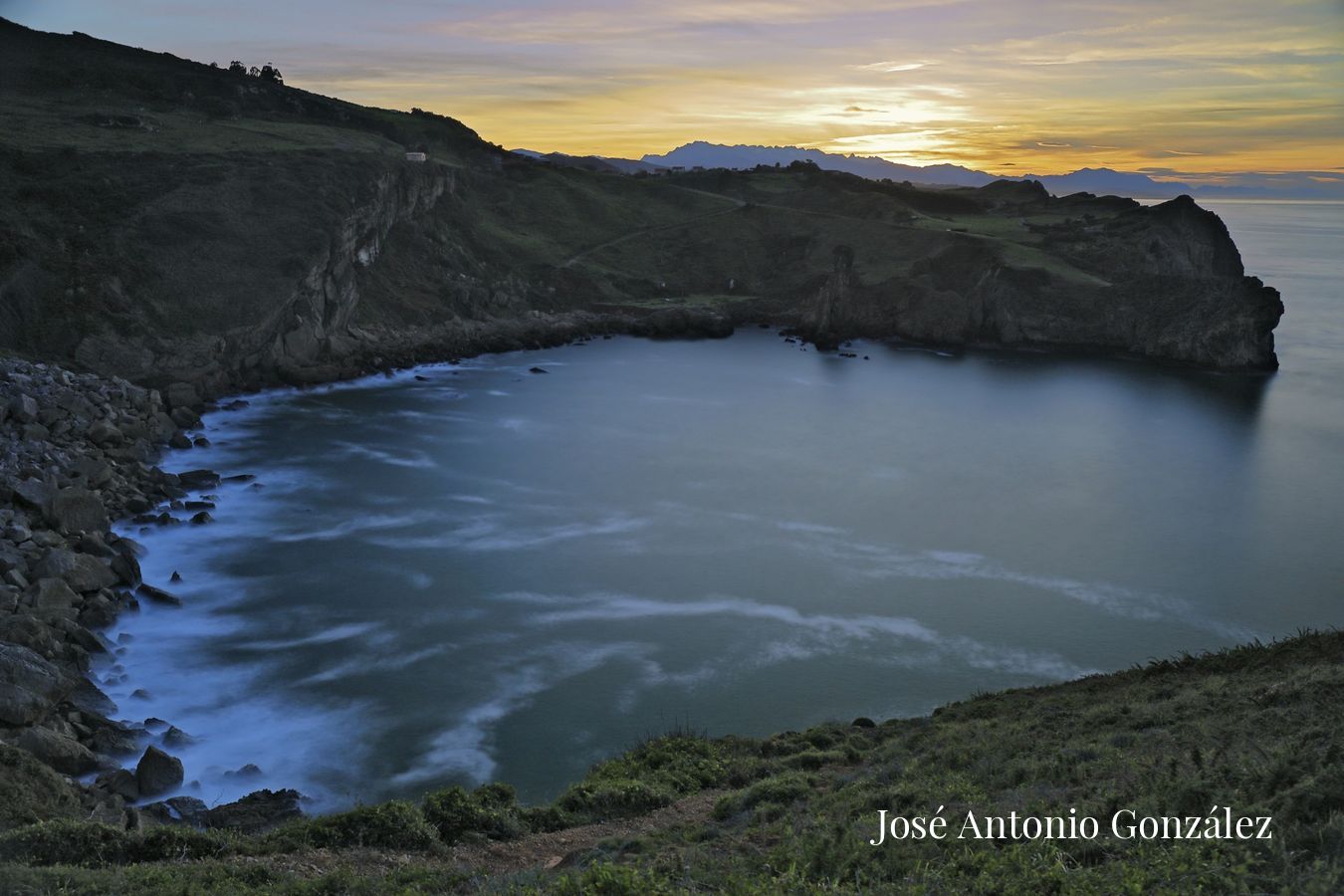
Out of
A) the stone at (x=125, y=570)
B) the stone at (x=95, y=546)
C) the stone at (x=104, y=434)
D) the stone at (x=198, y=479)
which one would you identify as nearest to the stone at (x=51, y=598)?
the stone at (x=125, y=570)

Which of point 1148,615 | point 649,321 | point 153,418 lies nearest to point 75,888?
point 1148,615

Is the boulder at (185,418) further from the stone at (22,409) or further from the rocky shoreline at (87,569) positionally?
the stone at (22,409)

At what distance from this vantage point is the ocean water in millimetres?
23688

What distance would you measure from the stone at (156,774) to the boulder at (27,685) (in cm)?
235

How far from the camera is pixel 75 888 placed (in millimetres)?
10656

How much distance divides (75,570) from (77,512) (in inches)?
171

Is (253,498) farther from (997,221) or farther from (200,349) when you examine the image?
(997,221)

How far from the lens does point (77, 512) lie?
30.2 meters

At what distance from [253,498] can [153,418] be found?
27.4 ft

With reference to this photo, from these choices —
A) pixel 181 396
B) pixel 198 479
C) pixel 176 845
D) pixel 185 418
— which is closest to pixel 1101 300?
pixel 181 396

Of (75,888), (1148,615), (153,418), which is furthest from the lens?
(153,418)

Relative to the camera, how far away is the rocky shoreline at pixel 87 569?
18625mm

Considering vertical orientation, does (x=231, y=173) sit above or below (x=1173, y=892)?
above

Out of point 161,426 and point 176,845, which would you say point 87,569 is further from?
point 161,426
